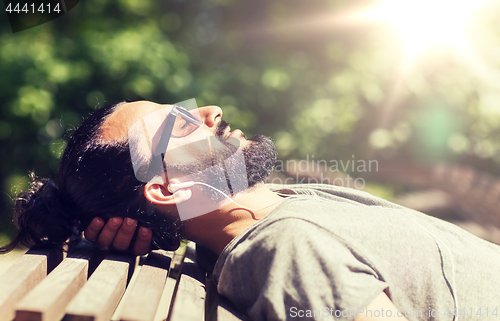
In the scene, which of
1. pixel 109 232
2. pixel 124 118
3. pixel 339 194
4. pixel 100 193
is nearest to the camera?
pixel 109 232

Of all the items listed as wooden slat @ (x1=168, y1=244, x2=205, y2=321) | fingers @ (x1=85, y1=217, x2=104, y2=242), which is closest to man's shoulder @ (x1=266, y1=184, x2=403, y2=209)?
wooden slat @ (x1=168, y1=244, x2=205, y2=321)

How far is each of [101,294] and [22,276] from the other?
38 centimetres

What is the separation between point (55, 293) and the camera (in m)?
1.19

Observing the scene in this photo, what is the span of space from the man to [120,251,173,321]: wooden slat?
0.24 metres

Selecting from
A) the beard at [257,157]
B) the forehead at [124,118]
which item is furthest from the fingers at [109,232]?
the beard at [257,157]

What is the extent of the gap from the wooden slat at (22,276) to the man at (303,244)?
27cm

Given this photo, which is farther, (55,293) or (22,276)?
(22,276)

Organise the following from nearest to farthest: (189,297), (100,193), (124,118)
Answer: (189,297) → (100,193) → (124,118)

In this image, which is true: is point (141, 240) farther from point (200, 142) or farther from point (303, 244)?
point (303, 244)

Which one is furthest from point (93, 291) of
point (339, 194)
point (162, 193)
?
point (339, 194)

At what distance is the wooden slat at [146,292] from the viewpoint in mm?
1109

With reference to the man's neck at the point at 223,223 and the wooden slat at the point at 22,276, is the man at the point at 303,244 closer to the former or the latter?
the man's neck at the point at 223,223

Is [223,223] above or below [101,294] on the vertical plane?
below

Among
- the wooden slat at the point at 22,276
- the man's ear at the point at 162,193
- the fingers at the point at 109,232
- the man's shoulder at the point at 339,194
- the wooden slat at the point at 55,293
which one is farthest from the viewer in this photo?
the man's shoulder at the point at 339,194
